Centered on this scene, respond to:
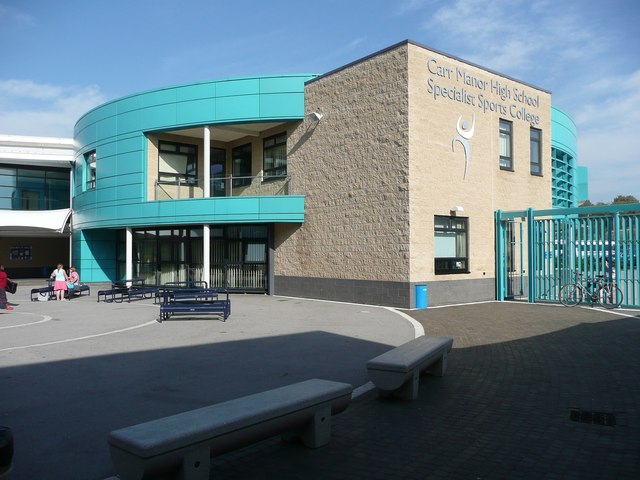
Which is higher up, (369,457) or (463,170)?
(463,170)

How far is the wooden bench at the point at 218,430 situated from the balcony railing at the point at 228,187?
1601 centimetres

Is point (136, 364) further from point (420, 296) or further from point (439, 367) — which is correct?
point (420, 296)

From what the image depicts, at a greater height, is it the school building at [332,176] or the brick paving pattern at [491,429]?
the school building at [332,176]

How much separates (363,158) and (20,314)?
11.5m

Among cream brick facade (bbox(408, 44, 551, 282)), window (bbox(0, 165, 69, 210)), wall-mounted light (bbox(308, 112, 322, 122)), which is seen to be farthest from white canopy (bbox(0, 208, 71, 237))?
cream brick facade (bbox(408, 44, 551, 282))

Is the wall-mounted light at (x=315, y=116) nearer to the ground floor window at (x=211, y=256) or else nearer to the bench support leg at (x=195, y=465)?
the ground floor window at (x=211, y=256)

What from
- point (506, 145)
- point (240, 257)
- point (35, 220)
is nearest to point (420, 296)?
point (506, 145)

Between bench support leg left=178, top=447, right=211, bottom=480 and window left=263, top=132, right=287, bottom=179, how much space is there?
1737 centimetres

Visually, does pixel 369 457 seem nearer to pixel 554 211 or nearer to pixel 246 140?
pixel 554 211

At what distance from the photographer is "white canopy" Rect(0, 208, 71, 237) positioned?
3092 cm

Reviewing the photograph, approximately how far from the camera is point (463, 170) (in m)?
18.1

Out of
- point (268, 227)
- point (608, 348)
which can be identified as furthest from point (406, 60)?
point (608, 348)

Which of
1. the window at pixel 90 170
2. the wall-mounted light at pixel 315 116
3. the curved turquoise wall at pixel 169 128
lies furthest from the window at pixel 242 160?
the window at pixel 90 170

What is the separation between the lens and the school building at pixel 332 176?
1677 centimetres
